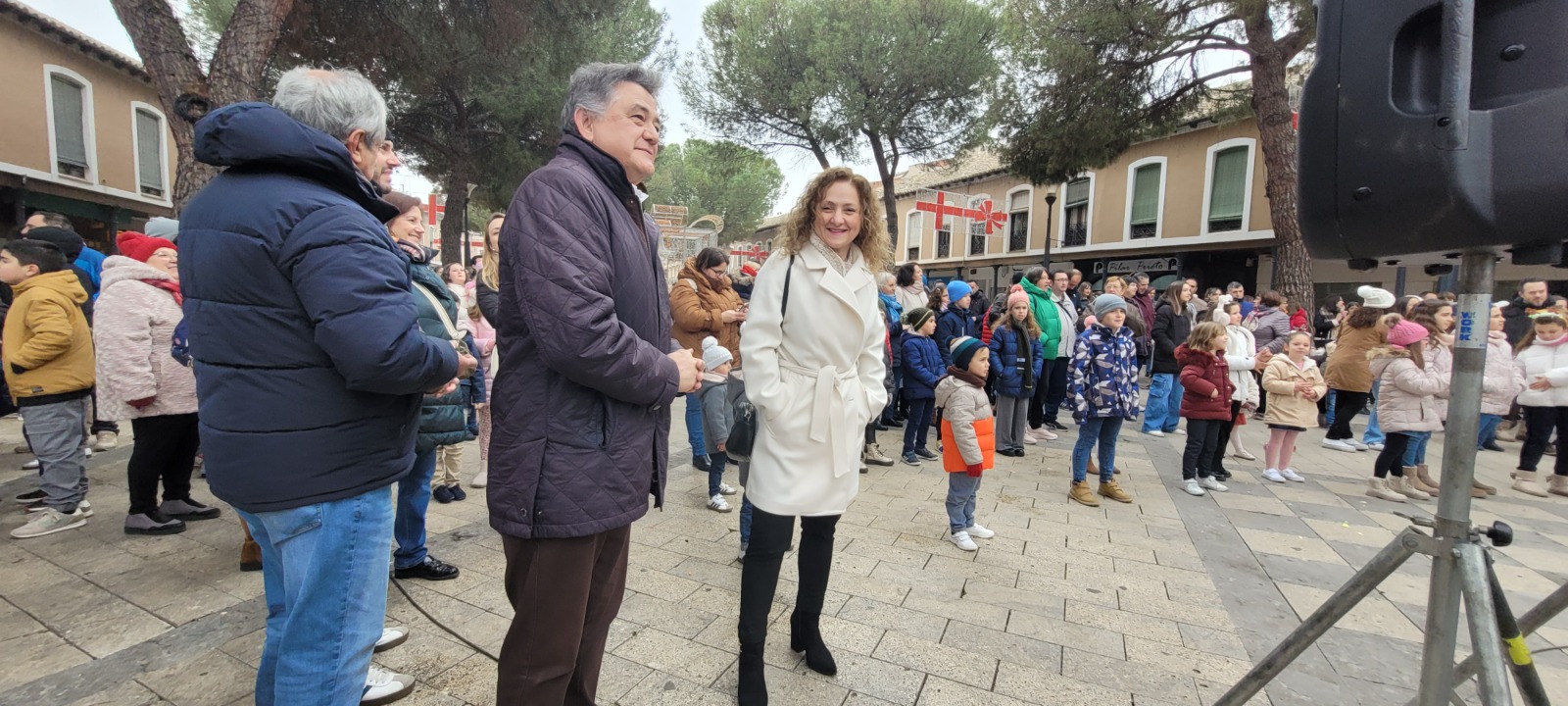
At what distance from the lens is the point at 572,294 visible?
145 centimetres

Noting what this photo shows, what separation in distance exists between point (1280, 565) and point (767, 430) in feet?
11.2

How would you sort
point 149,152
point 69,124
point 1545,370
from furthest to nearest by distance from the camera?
point 149,152 → point 69,124 → point 1545,370

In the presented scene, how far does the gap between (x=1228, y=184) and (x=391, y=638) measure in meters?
21.2

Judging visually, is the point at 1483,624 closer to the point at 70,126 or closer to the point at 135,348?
the point at 135,348

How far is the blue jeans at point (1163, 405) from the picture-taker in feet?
25.0

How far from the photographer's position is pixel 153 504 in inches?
142

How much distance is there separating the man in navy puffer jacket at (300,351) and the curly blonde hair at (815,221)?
50.3 inches

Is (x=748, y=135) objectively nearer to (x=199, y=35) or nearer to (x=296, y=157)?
(x=199, y=35)

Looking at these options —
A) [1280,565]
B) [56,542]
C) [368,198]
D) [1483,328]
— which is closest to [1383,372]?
[1280,565]

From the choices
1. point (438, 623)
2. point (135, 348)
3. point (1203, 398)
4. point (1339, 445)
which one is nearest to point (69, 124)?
point (135, 348)

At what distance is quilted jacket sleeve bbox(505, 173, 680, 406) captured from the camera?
1.44 m

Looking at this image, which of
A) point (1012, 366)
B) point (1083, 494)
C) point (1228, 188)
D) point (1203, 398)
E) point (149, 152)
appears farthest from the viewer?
point (1228, 188)

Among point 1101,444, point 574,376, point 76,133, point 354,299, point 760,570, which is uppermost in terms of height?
point 76,133

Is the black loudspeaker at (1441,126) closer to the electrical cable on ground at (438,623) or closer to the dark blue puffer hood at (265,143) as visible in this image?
the dark blue puffer hood at (265,143)
